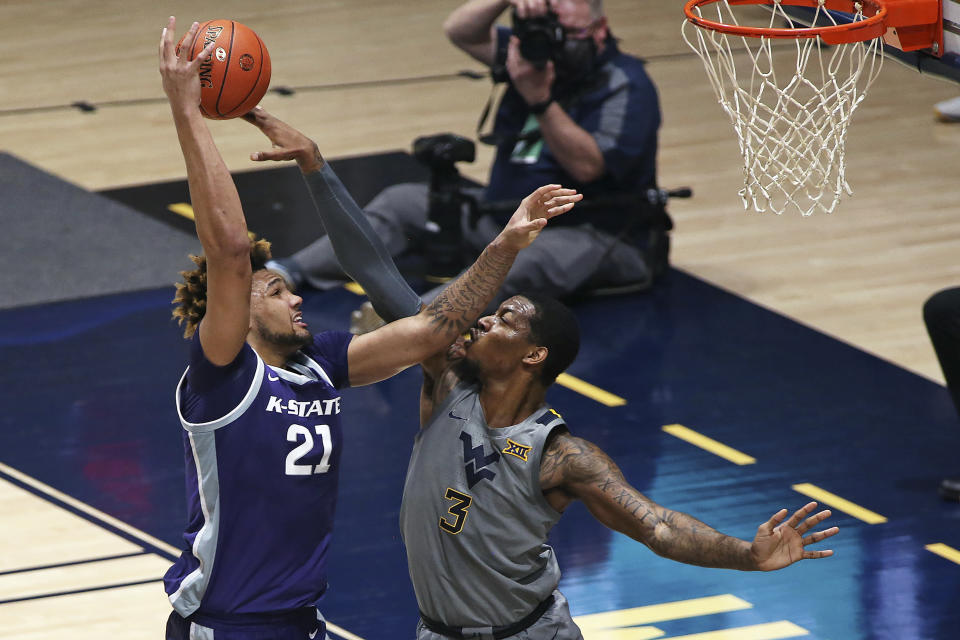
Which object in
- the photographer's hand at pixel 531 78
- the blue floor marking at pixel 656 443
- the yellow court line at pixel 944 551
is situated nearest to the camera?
the blue floor marking at pixel 656 443

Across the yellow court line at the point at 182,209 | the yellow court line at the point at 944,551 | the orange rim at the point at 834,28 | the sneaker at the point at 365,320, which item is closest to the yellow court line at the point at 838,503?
the yellow court line at the point at 944,551

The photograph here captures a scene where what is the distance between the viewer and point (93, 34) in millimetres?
13992

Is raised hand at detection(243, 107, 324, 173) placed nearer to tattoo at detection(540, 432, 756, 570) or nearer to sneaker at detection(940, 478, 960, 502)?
tattoo at detection(540, 432, 756, 570)

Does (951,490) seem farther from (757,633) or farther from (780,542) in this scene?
(780,542)

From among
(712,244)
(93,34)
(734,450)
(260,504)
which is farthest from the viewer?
(93,34)

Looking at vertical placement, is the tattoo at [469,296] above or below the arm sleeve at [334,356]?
above

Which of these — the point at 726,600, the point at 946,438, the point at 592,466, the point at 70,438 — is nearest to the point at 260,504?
the point at 592,466

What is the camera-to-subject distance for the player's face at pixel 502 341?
4.50 metres

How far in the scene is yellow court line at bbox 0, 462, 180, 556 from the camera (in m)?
6.27

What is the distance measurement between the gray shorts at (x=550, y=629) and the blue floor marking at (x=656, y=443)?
1171mm

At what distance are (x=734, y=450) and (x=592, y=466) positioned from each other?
285 cm

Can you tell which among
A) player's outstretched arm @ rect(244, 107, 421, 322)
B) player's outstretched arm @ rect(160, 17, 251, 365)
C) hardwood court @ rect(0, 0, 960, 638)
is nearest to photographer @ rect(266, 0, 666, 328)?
hardwood court @ rect(0, 0, 960, 638)

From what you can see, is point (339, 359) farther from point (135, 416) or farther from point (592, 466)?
point (135, 416)

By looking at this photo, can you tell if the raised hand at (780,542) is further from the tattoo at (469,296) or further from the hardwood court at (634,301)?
the hardwood court at (634,301)
